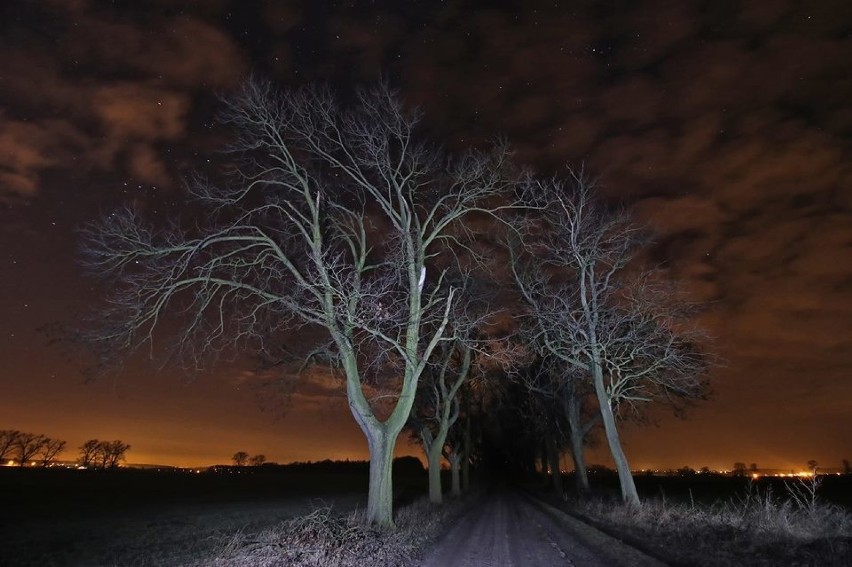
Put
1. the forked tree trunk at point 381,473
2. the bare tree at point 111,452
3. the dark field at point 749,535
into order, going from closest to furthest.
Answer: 1. the dark field at point 749,535
2. the forked tree trunk at point 381,473
3. the bare tree at point 111,452

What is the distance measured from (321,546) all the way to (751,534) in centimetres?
928

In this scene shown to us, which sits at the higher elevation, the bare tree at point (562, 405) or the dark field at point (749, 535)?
the bare tree at point (562, 405)

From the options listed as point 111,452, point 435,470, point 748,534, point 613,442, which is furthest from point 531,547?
point 111,452

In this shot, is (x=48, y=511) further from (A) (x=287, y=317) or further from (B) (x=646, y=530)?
(B) (x=646, y=530)

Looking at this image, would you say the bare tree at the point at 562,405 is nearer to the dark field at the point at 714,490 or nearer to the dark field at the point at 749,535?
the dark field at the point at 714,490

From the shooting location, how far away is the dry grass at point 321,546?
9539mm

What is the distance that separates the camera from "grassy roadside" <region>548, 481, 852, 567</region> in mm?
9250

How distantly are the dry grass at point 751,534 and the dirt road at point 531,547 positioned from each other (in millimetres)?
808

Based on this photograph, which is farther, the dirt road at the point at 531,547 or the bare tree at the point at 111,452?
the bare tree at the point at 111,452

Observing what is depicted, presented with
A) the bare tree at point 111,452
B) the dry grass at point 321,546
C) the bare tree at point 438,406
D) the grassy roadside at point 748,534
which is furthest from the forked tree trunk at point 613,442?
the bare tree at point 111,452

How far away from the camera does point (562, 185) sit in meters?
21.8

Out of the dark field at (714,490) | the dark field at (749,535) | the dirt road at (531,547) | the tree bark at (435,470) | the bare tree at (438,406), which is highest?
the bare tree at (438,406)

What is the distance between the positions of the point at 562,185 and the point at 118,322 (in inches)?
661

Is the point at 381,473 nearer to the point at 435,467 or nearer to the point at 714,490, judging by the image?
the point at 435,467
